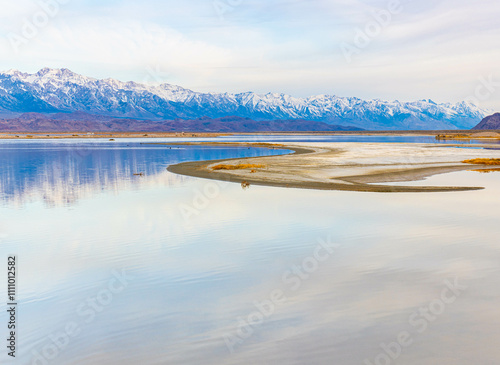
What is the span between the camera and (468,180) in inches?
1469

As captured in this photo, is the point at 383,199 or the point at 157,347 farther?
the point at 383,199

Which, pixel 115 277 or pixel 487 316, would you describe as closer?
pixel 487 316

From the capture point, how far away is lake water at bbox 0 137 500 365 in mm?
9562

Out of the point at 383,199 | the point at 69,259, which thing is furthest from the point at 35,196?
the point at 383,199

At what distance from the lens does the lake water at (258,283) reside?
9562 mm

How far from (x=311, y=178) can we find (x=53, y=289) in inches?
1051

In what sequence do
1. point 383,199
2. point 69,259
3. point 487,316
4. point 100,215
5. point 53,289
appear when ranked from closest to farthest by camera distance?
1. point 487,316
2. point 53,289
3. point 69,259
4. point 100,215
5. point 383,199

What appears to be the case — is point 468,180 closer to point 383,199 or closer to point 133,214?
point 383,199

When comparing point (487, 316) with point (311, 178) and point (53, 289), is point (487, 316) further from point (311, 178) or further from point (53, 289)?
point (311, 178)

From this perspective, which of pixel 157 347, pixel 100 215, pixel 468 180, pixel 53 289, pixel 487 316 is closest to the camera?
pixel 157 347

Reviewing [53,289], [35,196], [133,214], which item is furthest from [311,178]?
[53,289]

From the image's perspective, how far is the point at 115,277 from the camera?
13.8 m

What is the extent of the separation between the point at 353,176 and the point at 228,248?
24.0m

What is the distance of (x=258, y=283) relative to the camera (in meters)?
13.2
